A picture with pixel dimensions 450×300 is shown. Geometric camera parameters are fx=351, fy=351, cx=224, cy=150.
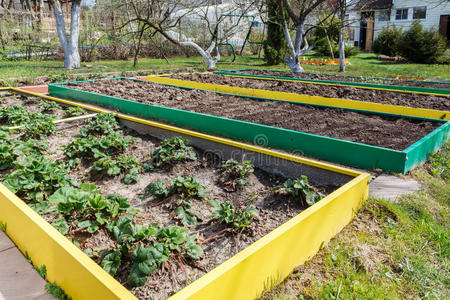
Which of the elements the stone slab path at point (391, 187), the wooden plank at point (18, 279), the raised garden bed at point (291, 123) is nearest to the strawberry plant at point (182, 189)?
the wooden plank at point (18, 279)

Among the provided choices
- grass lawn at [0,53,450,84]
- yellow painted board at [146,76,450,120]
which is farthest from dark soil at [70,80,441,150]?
grass lawn at [0,53,450,84]

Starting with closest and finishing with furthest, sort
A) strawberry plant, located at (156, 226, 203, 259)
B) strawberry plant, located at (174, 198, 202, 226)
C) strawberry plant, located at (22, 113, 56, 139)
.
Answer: strawberry plant, located at (156, 226, 203, 259), strawberry plant, located at (174, 198, 202, 226), strawberry plant, located at (22, 113, 56, 139)

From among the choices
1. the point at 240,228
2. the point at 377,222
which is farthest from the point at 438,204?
the point at 240,228

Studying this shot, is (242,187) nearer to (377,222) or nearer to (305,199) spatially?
(305,199)

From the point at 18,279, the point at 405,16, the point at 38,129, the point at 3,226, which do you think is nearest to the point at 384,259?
the point at 18,279

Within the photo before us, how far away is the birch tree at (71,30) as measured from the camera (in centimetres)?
1126

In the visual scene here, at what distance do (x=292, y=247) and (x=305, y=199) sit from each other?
70 centimetres

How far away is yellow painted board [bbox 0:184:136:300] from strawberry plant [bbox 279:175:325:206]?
153 centimetres

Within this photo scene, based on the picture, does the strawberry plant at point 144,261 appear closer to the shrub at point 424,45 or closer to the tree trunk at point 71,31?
the tree trunk at point 71,31

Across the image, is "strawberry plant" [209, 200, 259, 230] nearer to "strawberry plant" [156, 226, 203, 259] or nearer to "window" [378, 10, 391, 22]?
"strawberry plant" [156, 226, 203, 259]

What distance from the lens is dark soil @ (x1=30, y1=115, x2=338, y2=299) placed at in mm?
1967

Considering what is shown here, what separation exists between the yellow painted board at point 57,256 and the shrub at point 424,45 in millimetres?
16631

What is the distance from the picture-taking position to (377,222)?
8.66 feet

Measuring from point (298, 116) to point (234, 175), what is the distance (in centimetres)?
248
